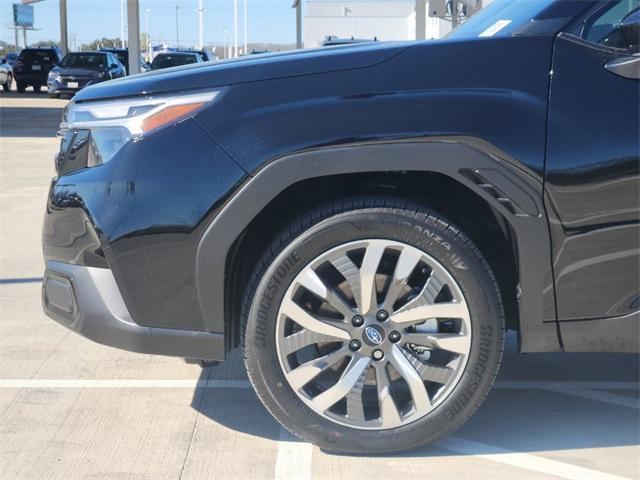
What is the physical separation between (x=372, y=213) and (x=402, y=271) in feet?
0.78

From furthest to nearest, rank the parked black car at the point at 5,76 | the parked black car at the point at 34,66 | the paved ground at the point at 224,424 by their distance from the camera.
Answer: the parked black car at the point at 5,76 → the parked black car at the point at 34,66 → the paved ground at the point at 224,424

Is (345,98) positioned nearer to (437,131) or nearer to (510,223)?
(437,131)

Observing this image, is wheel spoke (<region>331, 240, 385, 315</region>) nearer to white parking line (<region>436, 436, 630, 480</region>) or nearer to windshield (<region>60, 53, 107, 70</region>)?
→ white parking line (<region>436, 436, 630, 480</region>)

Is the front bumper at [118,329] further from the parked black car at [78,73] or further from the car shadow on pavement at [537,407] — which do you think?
the parked black car at [78,73]

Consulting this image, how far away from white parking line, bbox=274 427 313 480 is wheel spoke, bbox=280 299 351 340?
0.51 metres

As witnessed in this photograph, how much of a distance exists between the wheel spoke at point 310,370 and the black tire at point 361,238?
0.03 metres

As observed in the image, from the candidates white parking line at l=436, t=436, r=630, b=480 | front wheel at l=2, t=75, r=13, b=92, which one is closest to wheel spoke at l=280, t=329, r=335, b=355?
white parking line at l=436, t=436, r=630, b=480

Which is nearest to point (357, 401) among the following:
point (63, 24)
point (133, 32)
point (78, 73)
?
point (133, 32)

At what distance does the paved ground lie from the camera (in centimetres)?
347

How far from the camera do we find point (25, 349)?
488 centimetres

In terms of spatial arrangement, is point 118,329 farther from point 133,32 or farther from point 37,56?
point 37,56

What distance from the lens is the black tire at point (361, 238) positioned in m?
3.34

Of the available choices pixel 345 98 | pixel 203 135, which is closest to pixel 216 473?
pixel 203 135

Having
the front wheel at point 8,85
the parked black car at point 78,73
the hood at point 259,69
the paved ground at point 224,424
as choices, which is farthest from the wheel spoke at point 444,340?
the front wheel at point 8,85
